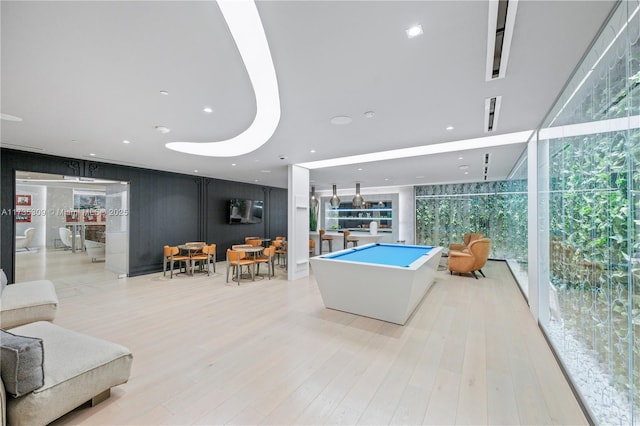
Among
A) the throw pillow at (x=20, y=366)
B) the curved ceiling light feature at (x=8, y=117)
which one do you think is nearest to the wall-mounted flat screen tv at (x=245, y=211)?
the curved ceiling light feature at (x=8, y=117)

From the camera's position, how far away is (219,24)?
171 centimetres

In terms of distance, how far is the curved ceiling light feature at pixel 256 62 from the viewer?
172 cm

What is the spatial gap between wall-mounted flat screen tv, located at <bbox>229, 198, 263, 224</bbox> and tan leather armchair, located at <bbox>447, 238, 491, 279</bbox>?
266 inches

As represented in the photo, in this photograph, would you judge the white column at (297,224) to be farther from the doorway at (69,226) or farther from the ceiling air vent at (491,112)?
the doorway at (69,226)

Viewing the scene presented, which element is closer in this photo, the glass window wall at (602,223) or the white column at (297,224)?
the glass window wall at (602,223)

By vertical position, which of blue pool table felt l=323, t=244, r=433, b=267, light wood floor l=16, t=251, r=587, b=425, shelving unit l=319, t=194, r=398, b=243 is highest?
shelving unit l=319, t=194, r=398, b=243

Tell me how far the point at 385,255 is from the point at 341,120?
266cm

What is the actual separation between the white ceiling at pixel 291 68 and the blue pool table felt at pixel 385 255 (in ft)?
6.50

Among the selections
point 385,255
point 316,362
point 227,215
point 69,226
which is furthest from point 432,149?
point 69,226

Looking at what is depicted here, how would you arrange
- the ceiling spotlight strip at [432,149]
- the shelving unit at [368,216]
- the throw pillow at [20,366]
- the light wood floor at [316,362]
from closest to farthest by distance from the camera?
the throw pillow at [20,366], the light wood floor at [316,362], the ceiling spotlight strip at [432,149], the shelving unit at [368,216]

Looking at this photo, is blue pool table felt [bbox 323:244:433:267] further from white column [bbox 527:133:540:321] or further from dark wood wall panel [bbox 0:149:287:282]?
dark wood wall panel [bbox 0:149:287:282]

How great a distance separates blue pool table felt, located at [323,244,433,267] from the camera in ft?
13.7

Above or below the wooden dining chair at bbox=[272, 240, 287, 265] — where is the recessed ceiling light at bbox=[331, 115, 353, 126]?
above

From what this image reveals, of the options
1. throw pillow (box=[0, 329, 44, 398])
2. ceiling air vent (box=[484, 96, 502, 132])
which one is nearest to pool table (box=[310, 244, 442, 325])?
ceiling air vent (box=[484, 96, 502, 132])
